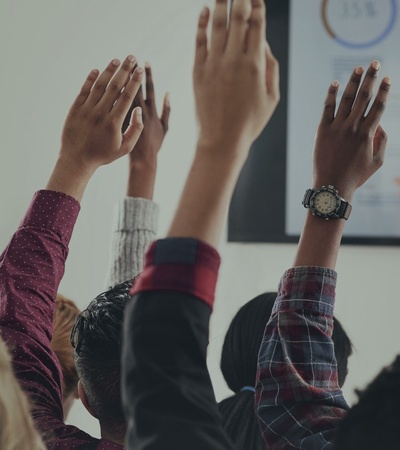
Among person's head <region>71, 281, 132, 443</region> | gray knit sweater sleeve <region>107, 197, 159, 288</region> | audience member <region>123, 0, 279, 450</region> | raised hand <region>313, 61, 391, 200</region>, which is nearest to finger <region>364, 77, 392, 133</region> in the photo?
raised hand <region>313, 61, 391, 200</region>

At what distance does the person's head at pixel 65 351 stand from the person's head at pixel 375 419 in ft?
2.99

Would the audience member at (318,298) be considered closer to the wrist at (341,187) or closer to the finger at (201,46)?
the wrist at (341,187)

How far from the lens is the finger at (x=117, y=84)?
902 millimetres

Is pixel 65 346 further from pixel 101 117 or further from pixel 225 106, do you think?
pixel 225 106

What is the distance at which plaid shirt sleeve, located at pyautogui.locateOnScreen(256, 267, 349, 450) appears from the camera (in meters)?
0.66

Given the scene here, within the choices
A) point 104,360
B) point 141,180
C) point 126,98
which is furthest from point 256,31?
point 141,180

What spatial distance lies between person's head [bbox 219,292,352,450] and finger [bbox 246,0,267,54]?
61 cm

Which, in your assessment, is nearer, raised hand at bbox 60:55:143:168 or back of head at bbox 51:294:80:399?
raised hand at bbox 60:55:143:168

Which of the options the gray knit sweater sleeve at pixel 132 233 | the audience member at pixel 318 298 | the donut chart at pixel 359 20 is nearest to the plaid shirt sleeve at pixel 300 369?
the audience member at pixel 318 298

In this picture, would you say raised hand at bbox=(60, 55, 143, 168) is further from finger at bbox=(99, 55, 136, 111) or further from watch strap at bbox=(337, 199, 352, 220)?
watch strap at bbox=(337, 199, 352, 220)

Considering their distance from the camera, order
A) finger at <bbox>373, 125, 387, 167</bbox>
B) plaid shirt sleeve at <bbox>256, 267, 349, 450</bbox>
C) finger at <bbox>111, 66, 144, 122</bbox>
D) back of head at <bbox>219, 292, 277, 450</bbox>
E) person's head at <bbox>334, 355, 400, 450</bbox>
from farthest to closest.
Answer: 1. back of head at <bbox>219, 292, 277, 450</bbox>
2. finger at <bbox>111, 66, 144, 122</bbox>
3. finger at <bbox>373, 125, 387, 167</bbox>
4. plaid shirt sleeve at <bbox>256, 267, 349, 450</bbox>
5. person's head at <bbox>334, 355, 400, 450</bbox>

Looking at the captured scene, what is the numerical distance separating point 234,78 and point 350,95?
0.25 m

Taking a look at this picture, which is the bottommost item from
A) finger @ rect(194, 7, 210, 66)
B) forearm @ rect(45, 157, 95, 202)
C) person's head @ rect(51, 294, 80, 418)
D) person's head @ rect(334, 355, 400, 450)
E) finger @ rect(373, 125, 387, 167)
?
person's head @ rect(51, 294, 80, 418)

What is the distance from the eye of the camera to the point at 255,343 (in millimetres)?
1095
